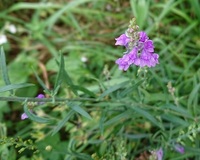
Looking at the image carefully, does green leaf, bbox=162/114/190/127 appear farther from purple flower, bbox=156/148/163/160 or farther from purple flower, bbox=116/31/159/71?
purple flower, bbox=116/31/159/71

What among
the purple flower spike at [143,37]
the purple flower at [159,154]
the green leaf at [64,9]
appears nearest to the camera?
the purple flower spike at [143,37]

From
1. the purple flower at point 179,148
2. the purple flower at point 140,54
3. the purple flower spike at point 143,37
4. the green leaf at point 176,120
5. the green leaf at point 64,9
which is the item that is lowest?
the purple flower at point 179,148

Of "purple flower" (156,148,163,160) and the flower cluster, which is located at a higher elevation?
the flower cluster

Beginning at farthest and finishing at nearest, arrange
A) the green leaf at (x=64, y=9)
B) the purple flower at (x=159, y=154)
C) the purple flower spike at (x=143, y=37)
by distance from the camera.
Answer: the green leaf at (x=64, y=9)
the purple flower at (x=159, y=154)
the purple flower spike at (x=143, y=37)

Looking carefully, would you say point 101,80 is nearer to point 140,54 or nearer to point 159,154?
point 159,154

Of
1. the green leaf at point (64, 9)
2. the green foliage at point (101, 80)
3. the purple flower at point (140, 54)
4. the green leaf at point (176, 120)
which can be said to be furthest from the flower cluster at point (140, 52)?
the green leaf at point (64, 9)

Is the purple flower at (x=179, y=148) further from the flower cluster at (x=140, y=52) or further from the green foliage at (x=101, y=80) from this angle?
the flower cluster at (x=140, y=52)

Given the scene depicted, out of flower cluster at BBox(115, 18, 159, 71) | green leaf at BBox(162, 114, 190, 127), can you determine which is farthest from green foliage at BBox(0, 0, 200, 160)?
flower cluster at BBox(115, 18, 159, 71)

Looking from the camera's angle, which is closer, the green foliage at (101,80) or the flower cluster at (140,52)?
the flower cluster at (140,52)
